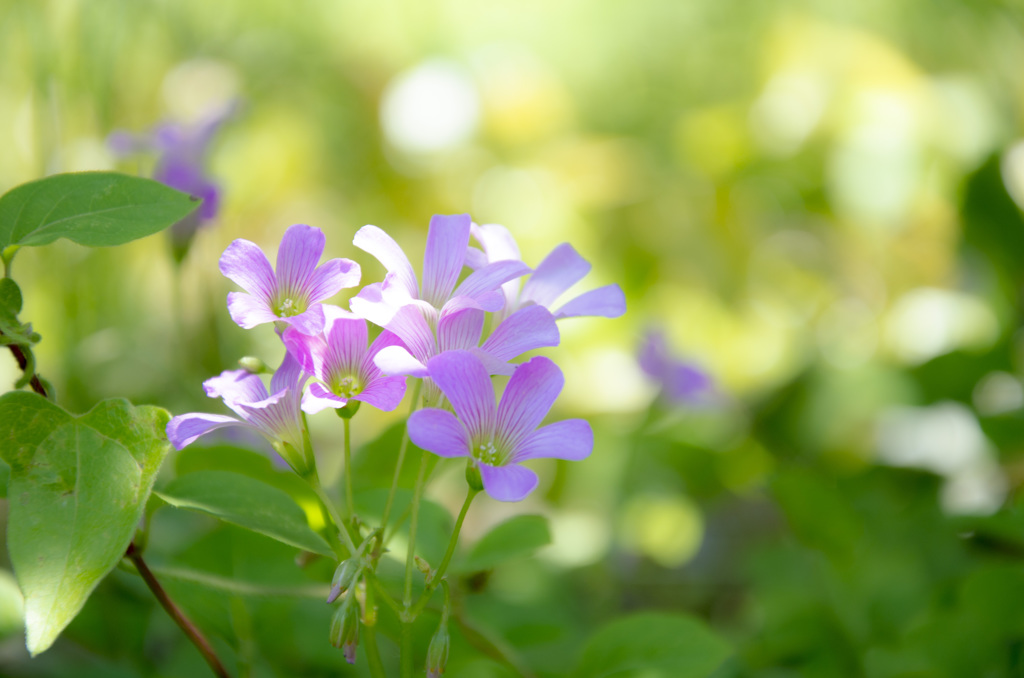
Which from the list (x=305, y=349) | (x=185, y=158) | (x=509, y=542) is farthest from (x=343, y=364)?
(x=185, y=158)

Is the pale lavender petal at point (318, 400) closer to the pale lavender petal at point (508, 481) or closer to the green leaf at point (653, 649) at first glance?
the pale lavender petal at point (508, 481)

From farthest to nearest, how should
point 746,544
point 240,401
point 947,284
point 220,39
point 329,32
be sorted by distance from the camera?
point 329,32, point 220,39, point 947,284, point 746,544, point 240,401

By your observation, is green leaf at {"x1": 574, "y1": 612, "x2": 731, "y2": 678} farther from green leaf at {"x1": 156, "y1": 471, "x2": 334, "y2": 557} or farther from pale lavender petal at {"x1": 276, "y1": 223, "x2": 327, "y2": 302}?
pale lavender petal at {"x1": 276, "y1": 223, "x2": 327, "y2": 302}

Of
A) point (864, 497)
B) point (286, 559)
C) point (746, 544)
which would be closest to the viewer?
point (286, 559)

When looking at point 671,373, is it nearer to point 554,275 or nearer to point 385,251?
point 554,275

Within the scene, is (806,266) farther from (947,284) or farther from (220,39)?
(220,39)

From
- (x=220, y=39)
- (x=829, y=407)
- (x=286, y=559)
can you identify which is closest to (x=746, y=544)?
(x=829, y=407)

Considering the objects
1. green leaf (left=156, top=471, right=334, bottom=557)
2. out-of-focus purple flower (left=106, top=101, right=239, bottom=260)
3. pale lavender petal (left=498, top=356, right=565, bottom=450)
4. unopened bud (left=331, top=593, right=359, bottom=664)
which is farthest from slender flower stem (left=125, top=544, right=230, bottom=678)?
out-of-focus purple flower (left=106, top=101, right=239, bottom=260)
